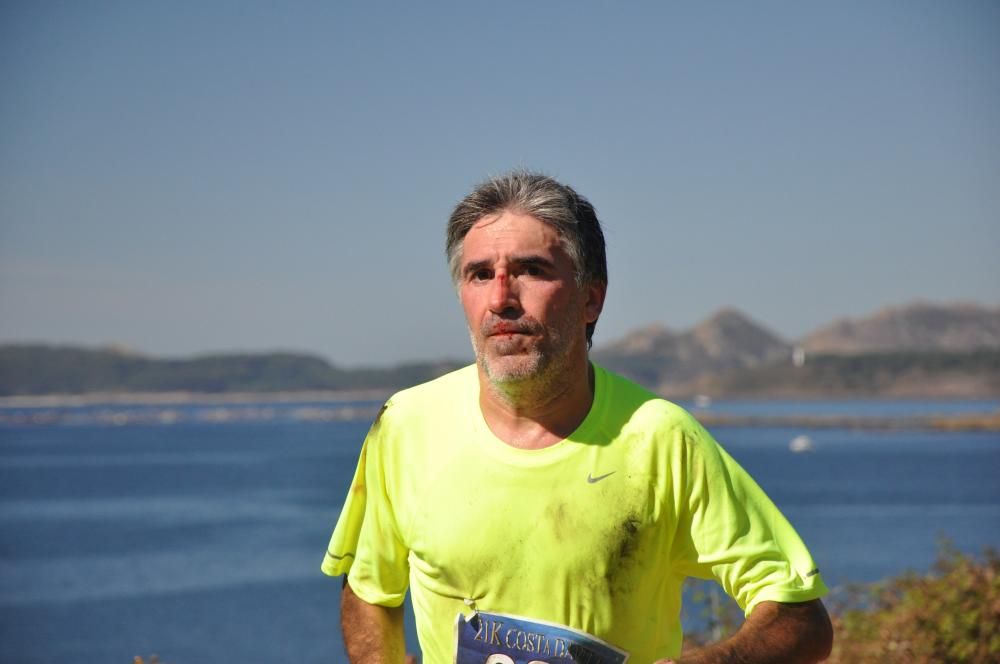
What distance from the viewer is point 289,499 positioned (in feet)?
266

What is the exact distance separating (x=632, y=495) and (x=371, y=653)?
2.33 ft

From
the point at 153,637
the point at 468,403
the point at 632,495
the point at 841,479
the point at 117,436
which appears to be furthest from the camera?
the point at 117,436

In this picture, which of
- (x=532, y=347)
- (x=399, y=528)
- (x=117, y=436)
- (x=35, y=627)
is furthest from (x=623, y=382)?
(x=117, y=436)

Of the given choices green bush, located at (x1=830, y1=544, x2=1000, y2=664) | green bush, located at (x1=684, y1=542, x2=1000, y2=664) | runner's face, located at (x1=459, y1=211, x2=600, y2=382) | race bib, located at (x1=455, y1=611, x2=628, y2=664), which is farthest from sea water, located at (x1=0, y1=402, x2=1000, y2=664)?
runner's face, located at (x1=459, y1=211, x2=600, y2=382)

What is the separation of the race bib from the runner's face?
50cm

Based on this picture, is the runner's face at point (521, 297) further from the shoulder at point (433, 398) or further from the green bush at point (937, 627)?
the green bush at point (937, 627)

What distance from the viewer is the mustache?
2.63 meters

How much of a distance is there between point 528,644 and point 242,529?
67369 mm

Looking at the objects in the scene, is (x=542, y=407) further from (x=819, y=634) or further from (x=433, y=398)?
(x=819, y=634)

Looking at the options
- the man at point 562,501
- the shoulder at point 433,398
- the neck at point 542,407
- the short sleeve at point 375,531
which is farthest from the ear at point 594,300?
the short sleeve at point 375,531

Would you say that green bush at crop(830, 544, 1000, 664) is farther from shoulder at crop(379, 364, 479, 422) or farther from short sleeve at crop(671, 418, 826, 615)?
shoulder at crop(379, 364, 479, 422)

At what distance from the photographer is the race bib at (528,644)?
259cm

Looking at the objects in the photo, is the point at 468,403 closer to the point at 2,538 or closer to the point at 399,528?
the point at 399,528

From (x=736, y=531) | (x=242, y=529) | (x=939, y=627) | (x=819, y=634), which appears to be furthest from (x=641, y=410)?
(x=242, y=529)
